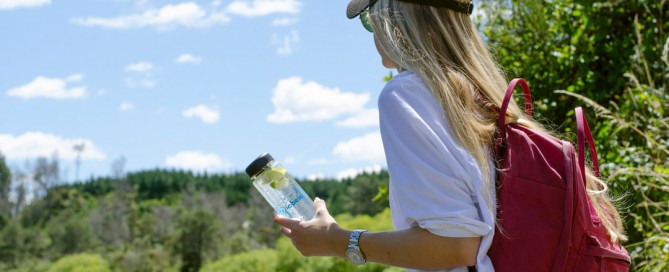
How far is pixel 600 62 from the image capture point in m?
4.96

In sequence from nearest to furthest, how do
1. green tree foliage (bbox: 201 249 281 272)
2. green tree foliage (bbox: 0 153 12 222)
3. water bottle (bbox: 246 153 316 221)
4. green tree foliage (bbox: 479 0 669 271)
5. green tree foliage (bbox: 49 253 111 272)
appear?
water bottle (bbox: 246 153 316 221), green tree foliage (bbox: 479 0 669 271), green tree foliage (bbox: 201 249 281 272), green tree foliage (bbox: 49 253 111 272), green tree foliage (bbox: 0 153 12 222)

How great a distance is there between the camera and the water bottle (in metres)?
1.77

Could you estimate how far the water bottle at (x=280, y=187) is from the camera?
5.81 ft

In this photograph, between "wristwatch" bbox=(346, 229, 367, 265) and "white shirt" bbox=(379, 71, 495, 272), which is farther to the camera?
"wristwatch" bbox=(346, 229, 367, 265)

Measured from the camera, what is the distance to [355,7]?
5.67 feet

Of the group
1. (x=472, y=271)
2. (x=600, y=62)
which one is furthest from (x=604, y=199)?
(x=600, y=62)

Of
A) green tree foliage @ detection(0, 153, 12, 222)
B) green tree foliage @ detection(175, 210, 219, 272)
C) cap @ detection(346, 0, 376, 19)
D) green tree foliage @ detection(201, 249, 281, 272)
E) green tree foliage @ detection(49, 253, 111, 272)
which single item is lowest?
green tree foliage @ detection(175, 210, 219, 272)

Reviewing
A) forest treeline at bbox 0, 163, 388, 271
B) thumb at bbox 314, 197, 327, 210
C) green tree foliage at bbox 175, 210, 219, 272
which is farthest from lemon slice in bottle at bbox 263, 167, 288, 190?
green tree foliage at bbox 175, 210, 219, 272

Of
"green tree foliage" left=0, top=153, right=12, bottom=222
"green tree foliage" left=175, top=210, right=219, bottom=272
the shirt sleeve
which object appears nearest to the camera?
the shirt sleeve

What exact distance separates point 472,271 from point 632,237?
9.73 ft

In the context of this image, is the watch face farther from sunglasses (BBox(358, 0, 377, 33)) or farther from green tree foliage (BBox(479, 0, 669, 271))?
green tree foliage (BBox(479, 0, 669, 271))

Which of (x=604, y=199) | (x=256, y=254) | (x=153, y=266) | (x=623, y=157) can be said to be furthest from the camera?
(x=153, y=266)

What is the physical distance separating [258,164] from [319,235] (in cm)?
27

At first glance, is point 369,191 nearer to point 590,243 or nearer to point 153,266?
point 153,266
